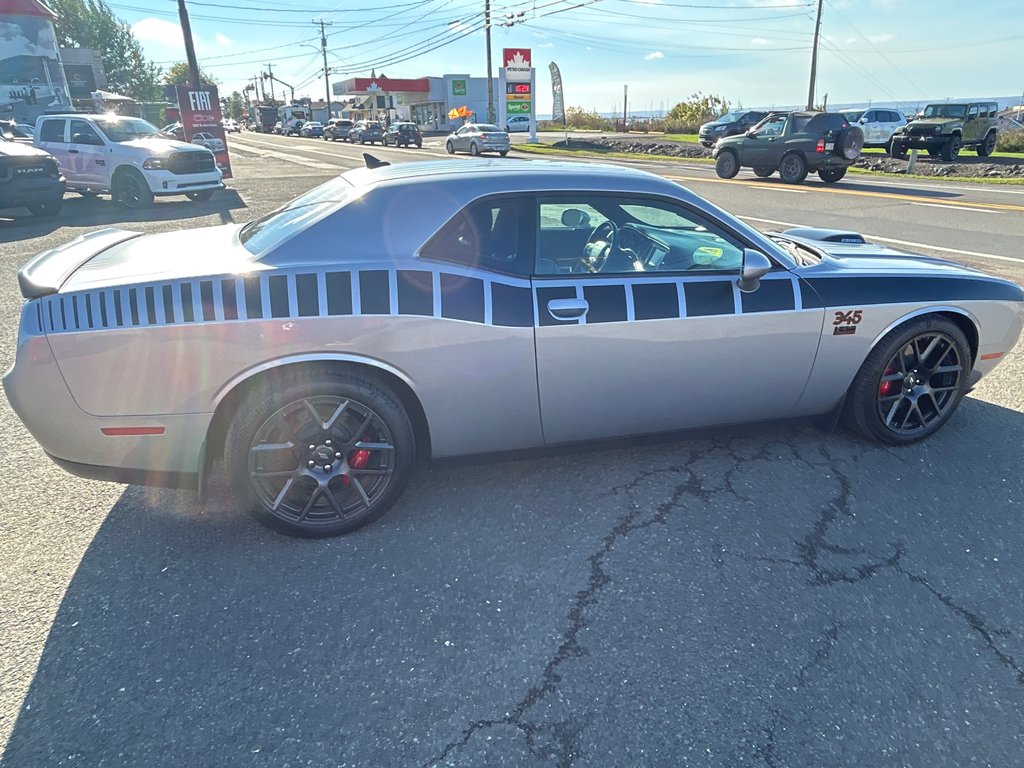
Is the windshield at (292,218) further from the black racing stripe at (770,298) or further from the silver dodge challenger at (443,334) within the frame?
the black racing stripe at (770,298)

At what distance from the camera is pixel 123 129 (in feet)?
44.5

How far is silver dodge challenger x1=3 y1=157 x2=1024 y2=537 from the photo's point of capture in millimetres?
2521

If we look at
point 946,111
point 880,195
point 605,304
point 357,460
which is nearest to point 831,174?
point 880,195

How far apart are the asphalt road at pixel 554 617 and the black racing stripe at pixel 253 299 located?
55 cm

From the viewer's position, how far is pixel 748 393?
315 centimetres

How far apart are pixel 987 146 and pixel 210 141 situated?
25.7 metres

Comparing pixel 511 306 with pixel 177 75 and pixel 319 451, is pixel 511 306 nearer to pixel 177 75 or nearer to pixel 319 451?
pixel 319 451

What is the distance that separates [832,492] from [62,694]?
318 cm

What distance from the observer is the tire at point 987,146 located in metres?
22.2

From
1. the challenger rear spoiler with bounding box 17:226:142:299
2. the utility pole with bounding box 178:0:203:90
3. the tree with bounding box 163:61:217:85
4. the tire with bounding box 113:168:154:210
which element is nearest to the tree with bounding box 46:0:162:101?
the tree with bounding box 163:61:217:85

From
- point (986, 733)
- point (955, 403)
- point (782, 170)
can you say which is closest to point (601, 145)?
point (782, 170)

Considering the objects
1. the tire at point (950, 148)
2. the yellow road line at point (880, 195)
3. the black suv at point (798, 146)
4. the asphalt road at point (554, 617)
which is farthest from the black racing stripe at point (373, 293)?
the tire at point (950, 148)

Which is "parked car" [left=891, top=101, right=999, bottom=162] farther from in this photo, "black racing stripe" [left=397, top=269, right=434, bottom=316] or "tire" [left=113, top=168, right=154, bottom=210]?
"black racing stripe" [left=397, top=269, right=434, bottom=316]

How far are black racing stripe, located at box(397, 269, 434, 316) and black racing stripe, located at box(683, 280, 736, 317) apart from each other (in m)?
1.17
